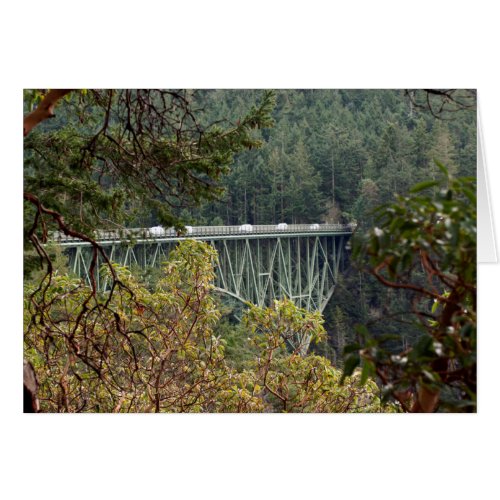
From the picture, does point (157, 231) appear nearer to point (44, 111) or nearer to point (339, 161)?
point (44, 111)

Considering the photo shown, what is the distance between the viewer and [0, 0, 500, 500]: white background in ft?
11.4

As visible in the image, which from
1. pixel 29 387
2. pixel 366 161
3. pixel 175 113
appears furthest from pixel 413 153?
pixel 29 387

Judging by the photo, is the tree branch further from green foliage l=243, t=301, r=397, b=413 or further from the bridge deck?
green foliage l=243, t=301, r=397, b=413

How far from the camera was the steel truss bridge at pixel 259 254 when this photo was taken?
3803 mm

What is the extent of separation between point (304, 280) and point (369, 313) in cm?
35

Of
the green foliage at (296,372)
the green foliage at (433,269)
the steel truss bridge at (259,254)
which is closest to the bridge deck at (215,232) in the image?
the steel truss bridge at (259,254)

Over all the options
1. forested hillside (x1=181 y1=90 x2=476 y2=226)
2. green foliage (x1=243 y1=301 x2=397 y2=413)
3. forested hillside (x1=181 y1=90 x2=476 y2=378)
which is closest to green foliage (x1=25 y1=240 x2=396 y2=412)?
green foliage (x1=243 y1=301 x2=397 y2=413)

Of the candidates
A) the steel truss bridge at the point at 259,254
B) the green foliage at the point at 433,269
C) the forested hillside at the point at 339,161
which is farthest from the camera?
the steel truss bridge at the point at 259,254

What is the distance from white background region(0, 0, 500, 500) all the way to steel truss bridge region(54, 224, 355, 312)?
44cm

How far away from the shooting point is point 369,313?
11.9ft
